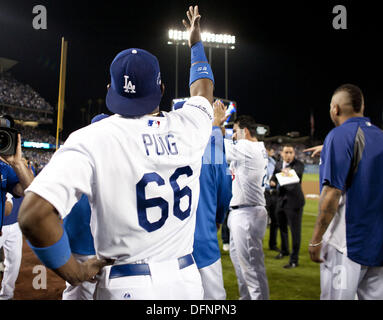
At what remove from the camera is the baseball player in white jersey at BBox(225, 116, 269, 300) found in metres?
3.56

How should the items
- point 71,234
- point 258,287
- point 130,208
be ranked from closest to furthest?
point 130,208, point 71,234, point 258,287

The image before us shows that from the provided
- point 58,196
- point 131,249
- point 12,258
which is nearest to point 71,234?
point 131,249

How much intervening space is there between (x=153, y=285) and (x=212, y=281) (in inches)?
56.5

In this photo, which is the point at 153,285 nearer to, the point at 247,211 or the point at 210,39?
the point at 247,211

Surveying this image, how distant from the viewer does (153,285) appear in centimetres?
110

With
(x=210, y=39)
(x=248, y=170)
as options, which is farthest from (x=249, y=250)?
(x=210, y=39)

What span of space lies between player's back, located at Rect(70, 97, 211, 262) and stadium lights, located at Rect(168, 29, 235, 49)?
13876 millimetres

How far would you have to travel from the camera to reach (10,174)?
268 cm

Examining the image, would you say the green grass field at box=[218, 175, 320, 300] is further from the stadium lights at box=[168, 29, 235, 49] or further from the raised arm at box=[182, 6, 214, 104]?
the stadium lights at box=[168, 29, 235, 49]

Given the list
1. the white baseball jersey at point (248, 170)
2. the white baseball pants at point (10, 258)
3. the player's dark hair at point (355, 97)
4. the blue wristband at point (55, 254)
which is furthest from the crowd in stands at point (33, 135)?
the blue wristband at point (55, 254)

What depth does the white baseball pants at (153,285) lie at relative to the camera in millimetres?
1079

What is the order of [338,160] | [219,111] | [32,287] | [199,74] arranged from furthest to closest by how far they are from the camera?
1. [32,287]
2. [219,111]
3. [338,160]
4. [199,74]
